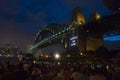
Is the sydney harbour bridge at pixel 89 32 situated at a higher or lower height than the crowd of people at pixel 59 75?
higher

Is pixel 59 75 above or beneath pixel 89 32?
beneath

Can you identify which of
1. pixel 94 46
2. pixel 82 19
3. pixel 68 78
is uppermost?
pixel 82 19

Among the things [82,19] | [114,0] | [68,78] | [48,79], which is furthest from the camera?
[82,19]

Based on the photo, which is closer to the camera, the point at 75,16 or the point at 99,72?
the point at 99,72

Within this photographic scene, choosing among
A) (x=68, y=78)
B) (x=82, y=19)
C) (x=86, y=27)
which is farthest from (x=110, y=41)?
(x=68, y=78)

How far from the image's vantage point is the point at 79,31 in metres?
73.1

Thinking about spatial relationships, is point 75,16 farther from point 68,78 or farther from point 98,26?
point 68,78

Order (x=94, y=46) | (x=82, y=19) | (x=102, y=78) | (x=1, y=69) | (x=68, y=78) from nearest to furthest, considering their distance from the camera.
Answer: (x=102, y=78)
(x=1, y=69)
(x=68, y=78)
(x=94, y=46)
(x=82, y=19)

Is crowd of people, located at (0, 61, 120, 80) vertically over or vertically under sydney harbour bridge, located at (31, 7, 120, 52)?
under

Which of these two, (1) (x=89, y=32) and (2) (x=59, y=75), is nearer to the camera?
(2) (x=59, y=75)

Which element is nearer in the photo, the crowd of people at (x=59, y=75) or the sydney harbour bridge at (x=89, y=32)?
the crowd of people at (x=59, y=75)

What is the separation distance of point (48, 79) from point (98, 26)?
63152 mm

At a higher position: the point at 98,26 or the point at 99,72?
the point at 98,26

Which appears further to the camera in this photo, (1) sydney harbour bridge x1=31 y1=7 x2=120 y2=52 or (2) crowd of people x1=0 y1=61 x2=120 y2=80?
(1) sydney harbour bridge x1=31 y1=7 x2=120 y2=52
